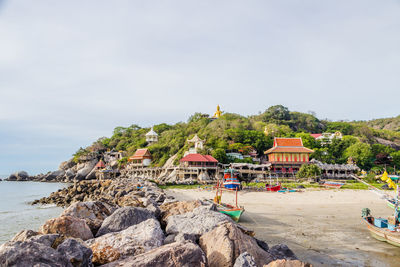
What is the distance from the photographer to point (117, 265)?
5.63 m

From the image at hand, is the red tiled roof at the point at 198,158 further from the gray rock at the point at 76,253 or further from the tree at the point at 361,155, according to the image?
the gray rock at the point at 76,253

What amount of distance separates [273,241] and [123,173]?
58.2 metres

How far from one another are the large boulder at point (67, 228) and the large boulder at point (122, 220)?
49cm

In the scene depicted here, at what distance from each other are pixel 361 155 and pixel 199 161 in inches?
1344

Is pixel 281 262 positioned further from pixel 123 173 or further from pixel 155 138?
pixel 155 138

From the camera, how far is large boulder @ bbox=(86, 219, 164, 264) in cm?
627

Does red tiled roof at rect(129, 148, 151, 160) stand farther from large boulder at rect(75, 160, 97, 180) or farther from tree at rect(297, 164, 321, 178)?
tree at rect(297, 164, 321, 178)

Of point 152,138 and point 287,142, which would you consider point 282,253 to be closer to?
point 287,142

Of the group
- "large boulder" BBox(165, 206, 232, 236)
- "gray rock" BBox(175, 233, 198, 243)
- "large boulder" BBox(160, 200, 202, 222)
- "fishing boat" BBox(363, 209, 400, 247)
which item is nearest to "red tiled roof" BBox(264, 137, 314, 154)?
"fishing boat" BBox(363, 209, 400, 247)

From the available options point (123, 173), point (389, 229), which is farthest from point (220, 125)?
point (389, 229)

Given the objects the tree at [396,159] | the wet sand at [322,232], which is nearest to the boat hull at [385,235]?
the wet sand at [322,232]

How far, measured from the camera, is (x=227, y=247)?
20.6 feet

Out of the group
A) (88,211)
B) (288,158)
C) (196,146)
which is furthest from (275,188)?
(88,211)

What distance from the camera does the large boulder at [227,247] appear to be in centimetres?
617
